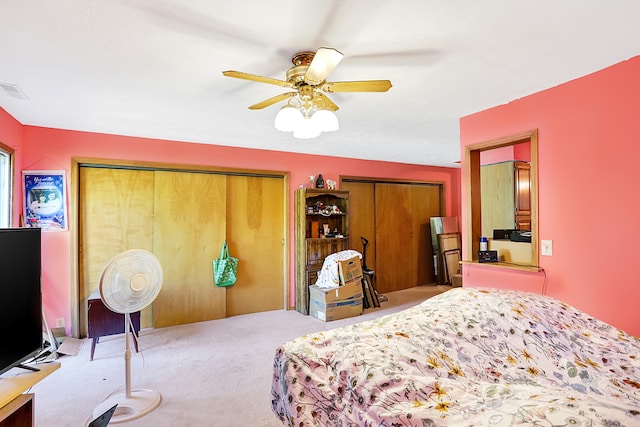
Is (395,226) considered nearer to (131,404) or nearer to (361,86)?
(361,86)

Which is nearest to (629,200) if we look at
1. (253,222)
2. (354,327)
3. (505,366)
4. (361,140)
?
(505,366)

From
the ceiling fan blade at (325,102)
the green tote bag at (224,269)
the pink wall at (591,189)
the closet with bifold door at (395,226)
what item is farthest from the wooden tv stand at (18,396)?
the closet with bifold door at (395,226)

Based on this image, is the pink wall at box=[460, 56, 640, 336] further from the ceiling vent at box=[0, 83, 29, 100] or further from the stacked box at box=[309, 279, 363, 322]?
the ceiling vent at box=[0, 83, 29, 100]

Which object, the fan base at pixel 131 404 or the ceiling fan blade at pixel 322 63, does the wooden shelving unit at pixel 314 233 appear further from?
the ceiling fan blade at pixel 322 63

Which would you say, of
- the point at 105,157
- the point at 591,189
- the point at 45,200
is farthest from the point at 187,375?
the point at 591,189

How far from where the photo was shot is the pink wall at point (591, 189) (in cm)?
189

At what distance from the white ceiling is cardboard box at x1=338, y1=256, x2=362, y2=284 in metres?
2.00

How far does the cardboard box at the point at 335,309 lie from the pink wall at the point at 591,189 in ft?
6.93

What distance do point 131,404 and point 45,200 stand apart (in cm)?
Answer: 242

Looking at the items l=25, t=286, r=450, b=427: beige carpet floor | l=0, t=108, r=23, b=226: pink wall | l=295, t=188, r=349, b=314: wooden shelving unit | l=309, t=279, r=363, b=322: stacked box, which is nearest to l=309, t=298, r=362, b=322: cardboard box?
l=309, t=279, r=363, b=322: stacked box

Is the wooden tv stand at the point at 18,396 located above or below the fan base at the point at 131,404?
above

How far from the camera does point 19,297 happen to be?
1380 mm

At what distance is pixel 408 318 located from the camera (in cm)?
154

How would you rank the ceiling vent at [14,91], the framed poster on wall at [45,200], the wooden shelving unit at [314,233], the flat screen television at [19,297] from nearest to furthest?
the flat screen television at [19,297], the ceiling vent at [14,91], the framed poster on wall at [45,200], the wooden shelving unit at [314,233]
